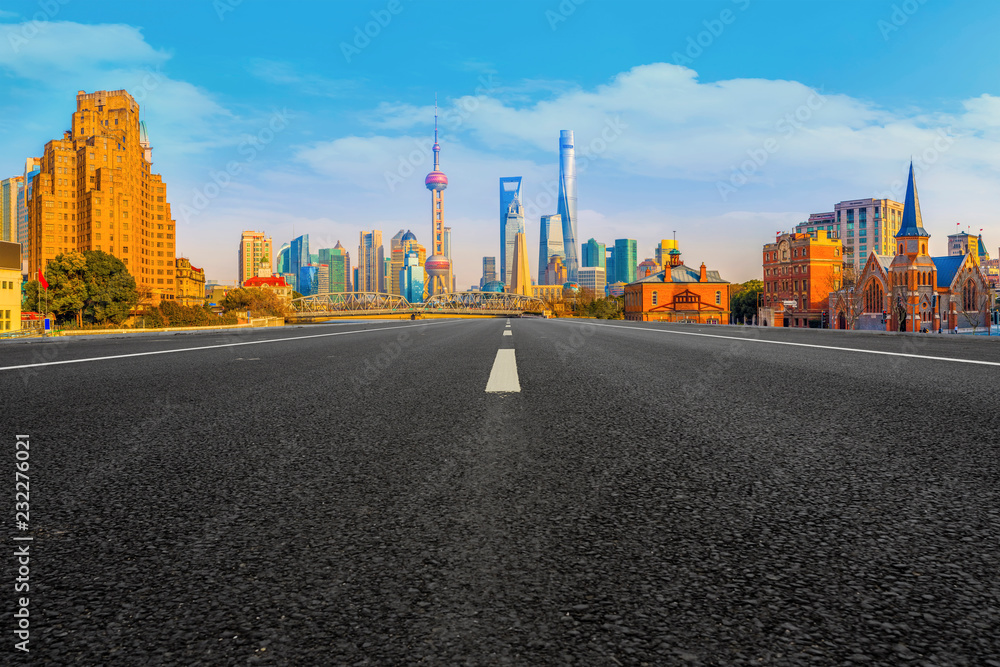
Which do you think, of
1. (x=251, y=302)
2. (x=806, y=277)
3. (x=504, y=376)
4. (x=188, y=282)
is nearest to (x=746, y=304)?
(x=806, y=277)

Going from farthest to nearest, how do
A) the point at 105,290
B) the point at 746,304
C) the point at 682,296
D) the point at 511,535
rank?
1. the point at 746,304
2. the point at 682,296
3. the point at 105,290
4. the point at 511,535

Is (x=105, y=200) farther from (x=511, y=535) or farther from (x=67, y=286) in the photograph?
(x=511, y=535)

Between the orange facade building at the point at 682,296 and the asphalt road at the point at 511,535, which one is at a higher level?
the orange facade building at the point at 682,296

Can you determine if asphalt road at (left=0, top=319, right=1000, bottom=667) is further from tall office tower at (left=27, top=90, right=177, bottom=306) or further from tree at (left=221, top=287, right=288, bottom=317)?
tall office tower at (left=27, top=90, right=177, bottom=306)

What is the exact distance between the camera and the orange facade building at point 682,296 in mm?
115375

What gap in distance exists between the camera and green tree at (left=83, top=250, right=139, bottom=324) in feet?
216

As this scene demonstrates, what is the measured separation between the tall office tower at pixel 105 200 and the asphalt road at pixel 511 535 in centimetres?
14580

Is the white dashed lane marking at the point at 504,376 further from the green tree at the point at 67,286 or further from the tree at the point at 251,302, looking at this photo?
the tree at the point at 251,302

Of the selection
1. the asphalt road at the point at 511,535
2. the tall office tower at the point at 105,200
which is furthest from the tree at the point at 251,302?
the asphalt road at the point at 511,535

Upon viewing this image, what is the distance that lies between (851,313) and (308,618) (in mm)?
102398

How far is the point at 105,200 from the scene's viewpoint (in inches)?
5256

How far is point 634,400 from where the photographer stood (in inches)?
179

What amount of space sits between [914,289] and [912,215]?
9.54m

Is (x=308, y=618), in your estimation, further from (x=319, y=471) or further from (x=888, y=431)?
(x=888, y=431)
